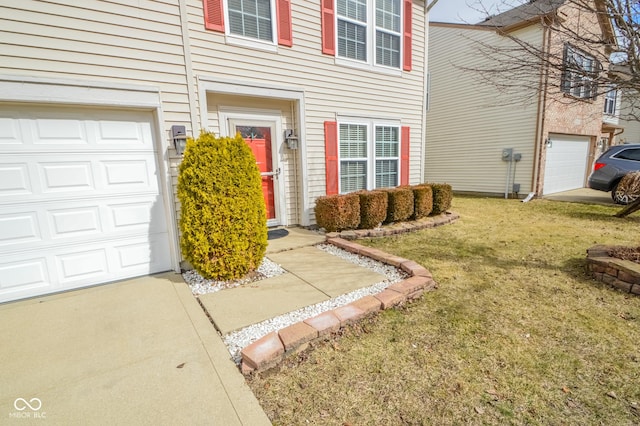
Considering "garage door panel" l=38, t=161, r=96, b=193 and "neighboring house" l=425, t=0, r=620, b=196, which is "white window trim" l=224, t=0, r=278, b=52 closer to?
"garage door panel" l=38, t=161, r=96, b=193

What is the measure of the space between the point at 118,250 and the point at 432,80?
12086 millimetres

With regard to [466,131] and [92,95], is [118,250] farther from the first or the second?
[466,131]

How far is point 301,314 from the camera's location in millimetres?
2684

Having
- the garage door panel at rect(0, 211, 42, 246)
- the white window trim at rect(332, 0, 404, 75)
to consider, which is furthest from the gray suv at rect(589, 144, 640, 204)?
the garage door panel at rect(0, 211, 42, 246)

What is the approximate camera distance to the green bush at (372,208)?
531 cm

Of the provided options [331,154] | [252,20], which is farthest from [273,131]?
[252,20]

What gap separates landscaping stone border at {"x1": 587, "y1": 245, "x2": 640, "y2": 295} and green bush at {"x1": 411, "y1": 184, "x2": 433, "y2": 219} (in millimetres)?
2864

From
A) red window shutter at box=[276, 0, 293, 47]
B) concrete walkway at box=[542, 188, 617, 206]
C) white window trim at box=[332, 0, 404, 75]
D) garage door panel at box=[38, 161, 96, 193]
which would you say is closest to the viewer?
garage door panel at box=[38, 161, 96, 193]

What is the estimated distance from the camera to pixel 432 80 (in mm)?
11586

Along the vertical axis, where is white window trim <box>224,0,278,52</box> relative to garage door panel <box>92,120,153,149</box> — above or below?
above

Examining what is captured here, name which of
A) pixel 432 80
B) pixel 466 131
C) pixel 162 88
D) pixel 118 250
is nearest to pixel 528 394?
pixel 118 250

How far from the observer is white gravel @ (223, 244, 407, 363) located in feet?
7.60

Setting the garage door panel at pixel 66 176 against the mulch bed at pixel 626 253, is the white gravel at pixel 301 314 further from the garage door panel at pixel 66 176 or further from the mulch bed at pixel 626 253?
the mulch bed at pixel 626 253

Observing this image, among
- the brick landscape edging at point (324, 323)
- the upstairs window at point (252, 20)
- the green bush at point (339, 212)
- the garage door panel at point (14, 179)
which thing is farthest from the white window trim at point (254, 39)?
the brick landscape edging at point (324, 323)
